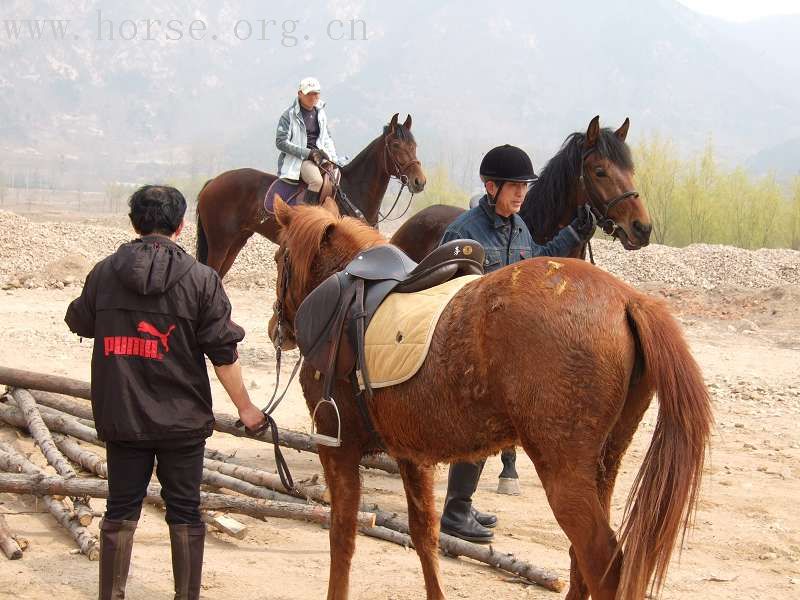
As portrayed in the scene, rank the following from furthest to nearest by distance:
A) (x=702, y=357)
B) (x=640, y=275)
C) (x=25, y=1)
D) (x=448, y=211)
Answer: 1. (x=25, y=1)
2. (x=640, y=275)
3. (x=702, y=357)
4. (x=448, y=211)

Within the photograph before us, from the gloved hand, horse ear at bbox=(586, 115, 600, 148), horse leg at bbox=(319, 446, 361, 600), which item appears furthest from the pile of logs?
horse ear at bbox=(586, 115, 600, 148)

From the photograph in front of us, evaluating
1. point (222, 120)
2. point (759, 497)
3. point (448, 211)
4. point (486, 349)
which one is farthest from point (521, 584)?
point (222, 120)

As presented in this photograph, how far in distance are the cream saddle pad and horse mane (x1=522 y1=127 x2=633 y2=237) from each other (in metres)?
2.90

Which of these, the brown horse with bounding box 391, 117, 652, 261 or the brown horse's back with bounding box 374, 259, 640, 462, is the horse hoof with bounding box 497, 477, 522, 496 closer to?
the brown horse with bounding box 391, 117, 652, 261

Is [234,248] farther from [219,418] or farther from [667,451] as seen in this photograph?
[667,451]

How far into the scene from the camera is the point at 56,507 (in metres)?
4.75

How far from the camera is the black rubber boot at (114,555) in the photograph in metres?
3.39

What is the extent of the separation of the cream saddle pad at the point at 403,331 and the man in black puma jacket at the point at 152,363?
566 millimetres

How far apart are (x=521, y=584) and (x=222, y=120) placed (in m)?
187

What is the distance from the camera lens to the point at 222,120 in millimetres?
183250

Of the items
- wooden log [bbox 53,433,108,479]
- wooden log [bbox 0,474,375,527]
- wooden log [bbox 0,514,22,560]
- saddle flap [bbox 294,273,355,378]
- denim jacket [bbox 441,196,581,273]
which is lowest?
wooden log [bbox 0,514,22,560]

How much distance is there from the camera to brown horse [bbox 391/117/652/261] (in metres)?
6.31

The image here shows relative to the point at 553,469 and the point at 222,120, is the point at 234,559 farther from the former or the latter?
the point at 222,120

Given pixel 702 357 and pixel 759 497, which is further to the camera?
pixel 702 357
